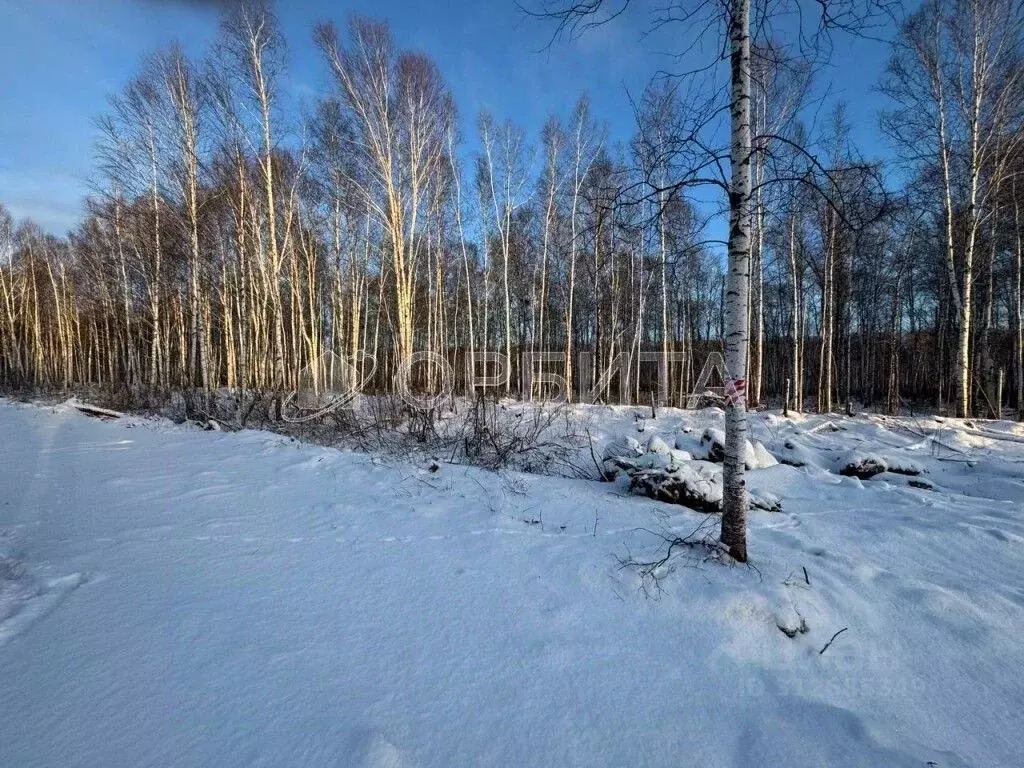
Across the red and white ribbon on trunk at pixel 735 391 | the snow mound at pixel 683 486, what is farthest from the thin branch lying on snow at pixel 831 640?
the snow mound at pixel 683 486

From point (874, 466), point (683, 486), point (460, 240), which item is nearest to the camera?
point (683, 486)

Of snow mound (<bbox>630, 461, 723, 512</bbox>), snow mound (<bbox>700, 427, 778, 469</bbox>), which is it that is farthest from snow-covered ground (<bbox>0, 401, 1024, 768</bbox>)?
snow mound (<bbox>700, 427, 778, 469</bbox>)

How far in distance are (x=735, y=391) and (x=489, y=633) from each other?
245 cm

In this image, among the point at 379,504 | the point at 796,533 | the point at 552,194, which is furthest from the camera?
the point at 552,194

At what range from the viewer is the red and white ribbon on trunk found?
3.09 m

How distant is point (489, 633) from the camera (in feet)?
8.07

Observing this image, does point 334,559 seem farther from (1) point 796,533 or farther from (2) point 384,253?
(2) point 384,253

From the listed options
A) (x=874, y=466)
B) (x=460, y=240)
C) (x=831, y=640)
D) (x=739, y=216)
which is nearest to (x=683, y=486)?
(x=831, y=640)

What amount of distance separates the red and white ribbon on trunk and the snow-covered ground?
1304mm

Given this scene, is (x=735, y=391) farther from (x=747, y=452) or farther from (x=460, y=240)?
(x=460, y=240)

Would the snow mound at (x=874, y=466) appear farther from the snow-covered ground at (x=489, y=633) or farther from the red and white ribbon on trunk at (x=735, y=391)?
the red and white ribbon on trunk at (x=735, y=391)

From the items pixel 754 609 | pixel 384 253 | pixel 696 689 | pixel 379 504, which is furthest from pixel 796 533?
pixel 384 253

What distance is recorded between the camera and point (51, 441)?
7.70m

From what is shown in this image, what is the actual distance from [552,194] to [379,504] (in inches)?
575
